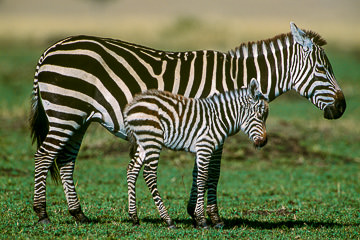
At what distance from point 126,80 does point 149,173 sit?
1403 mm

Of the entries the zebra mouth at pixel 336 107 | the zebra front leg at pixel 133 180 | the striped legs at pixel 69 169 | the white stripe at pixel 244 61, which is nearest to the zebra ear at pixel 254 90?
the white stripe at pixel 244 61

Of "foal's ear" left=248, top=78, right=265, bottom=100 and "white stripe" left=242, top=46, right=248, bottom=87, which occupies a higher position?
"white stripe" left=242, top=46, right=248, bottom=87

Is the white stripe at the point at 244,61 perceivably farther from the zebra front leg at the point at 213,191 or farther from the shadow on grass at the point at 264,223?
the shadow on grass at the point at 264,223

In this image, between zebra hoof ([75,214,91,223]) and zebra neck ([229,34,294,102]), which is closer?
zebra hoof ([75,214,91,223])

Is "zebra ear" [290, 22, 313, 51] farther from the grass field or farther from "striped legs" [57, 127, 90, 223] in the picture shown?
"striped legs" [57, 127, 90, 223]

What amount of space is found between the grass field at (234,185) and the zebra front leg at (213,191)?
34 centimetres

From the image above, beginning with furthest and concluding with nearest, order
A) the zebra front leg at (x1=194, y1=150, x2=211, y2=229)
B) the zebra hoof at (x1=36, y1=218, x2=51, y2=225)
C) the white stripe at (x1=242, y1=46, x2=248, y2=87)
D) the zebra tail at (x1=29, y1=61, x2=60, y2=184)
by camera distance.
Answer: the zebra tail at (x1=29, y1=61, x2=60, y2=184) < the white stripe at (x1=242, y1=46, x2=248, y2=87) < the zebra hoof at (x1=36, y1=218, x2=51, y2=225) < the zebra front leg at (x1=194, y1=150, x2=211, y2=229)

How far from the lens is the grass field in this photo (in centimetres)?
756

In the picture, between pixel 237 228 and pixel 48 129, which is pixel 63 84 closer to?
pixel 48 129

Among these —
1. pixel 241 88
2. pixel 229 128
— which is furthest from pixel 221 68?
pixel 229 128

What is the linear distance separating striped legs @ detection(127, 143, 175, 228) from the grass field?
0.69 feet

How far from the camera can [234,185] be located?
1199cm

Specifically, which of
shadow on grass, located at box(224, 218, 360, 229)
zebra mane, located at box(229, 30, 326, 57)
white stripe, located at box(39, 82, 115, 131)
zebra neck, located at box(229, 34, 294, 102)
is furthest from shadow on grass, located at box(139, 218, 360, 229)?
zebra mane, located at box(229, 30, 326, 57)

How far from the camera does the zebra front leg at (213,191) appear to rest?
313 inches
